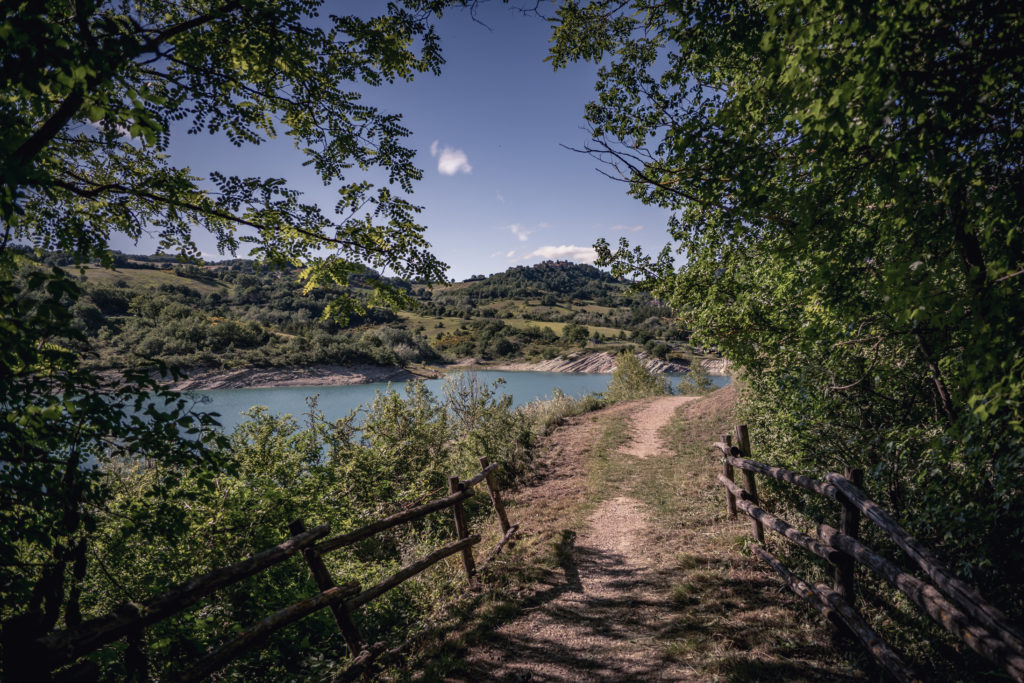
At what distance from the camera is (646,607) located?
15.1 feet

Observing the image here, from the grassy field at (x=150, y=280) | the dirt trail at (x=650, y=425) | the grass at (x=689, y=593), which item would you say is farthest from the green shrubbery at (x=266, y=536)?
the grassy field at (x=150, y=280)

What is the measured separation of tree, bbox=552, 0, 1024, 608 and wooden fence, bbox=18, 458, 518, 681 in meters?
4.76

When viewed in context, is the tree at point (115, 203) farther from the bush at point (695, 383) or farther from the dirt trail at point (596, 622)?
the bush at point (695, 383)

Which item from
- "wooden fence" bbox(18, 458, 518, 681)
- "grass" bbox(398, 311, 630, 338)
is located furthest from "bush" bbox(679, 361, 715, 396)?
"grass" bbox(398, 311, 630, 338)

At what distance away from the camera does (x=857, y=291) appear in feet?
13.7

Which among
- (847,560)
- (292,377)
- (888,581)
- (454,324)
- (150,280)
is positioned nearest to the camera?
(888,581)

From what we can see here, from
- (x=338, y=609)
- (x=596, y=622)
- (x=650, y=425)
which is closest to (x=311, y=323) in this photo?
(x=650, y=425)

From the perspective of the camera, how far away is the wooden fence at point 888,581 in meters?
2.09

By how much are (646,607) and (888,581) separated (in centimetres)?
247

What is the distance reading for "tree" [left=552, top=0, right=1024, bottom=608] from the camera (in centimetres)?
231

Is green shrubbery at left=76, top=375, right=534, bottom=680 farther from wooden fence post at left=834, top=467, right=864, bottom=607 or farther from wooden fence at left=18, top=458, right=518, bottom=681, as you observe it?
wooden fence post at left=834, top=467, right=864, bottom=607

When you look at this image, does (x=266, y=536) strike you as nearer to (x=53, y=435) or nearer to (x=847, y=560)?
(x=53, y=435)

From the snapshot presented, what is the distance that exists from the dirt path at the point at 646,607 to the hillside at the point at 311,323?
3745 mm

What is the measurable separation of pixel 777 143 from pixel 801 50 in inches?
54.3
